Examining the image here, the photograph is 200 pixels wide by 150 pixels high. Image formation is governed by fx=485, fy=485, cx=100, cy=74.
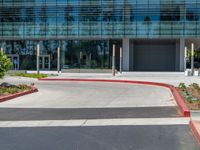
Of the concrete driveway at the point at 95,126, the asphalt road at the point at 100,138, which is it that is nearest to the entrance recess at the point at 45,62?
the concrete driveway at the point at 95,126

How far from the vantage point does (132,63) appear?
78.4m

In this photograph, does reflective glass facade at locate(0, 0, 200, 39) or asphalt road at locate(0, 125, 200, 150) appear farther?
reflective glass facade at locate(0, 0, 200, 39)

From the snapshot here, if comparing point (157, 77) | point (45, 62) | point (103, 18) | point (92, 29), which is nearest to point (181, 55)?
point (103, 18)

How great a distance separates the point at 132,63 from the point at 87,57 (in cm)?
801

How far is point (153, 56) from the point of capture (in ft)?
266

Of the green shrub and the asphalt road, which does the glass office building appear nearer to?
the green shrub

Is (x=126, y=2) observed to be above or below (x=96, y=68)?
above

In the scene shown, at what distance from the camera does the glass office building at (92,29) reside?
2837 inches

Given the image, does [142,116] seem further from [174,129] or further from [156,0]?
[156,0]

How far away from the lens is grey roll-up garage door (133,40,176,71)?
3142 inches

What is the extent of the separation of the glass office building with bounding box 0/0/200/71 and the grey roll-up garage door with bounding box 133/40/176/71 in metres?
0.17

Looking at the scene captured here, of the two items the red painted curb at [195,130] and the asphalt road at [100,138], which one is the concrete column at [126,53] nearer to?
the asphalt road at [100,138]

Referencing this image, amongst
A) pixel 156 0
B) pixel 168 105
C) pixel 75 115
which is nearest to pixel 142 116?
pixel 75 115

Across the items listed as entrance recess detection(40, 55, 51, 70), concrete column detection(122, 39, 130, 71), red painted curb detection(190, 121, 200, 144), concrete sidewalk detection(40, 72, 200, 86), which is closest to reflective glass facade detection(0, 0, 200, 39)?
concrete column detection(122, 39, 130, 71)
